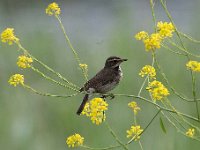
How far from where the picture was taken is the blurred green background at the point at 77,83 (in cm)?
898

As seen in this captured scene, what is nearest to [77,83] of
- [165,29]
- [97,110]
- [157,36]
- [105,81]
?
[105,81]

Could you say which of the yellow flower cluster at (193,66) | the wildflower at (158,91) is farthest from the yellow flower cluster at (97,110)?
the yellow flower cluster at (193,66)

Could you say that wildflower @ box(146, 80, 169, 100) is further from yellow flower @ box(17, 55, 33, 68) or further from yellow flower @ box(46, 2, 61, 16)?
yellow flower @ box(46, 2, 61, 16)

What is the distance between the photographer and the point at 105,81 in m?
7.11

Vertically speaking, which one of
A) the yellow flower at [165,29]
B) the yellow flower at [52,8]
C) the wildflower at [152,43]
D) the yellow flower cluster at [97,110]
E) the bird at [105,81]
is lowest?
the yellow flower cluster at [97,110]

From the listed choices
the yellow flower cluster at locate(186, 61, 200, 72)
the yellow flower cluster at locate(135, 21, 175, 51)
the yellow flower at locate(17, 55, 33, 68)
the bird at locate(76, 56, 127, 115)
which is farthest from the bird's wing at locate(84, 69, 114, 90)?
the yellow flower cluster at locate(186, 61, 200, 72)

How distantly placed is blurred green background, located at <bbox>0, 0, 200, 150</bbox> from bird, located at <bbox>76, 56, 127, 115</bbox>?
106 centimetres

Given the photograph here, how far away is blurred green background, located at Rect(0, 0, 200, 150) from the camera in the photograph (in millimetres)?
8984

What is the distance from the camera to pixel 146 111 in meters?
9.28

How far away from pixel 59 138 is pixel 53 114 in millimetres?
462

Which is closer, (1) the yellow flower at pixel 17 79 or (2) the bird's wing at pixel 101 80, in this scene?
(1) the yellow flower at pixel 17 79

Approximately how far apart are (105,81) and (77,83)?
3.16 metres

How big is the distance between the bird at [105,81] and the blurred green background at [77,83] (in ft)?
3.47

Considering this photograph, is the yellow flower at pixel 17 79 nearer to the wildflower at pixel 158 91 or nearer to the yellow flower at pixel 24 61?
the yellow flower at pixel 24 61
